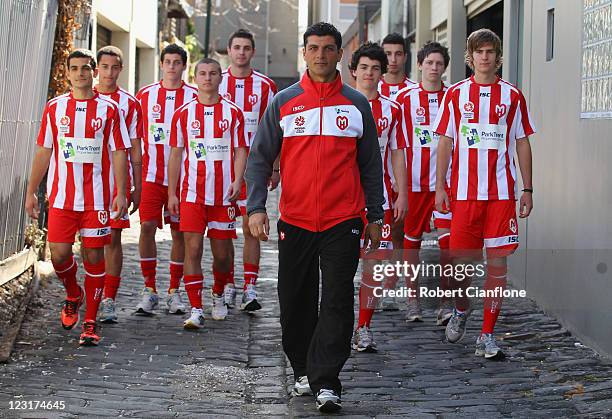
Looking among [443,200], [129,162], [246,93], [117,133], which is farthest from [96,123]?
[443,200]

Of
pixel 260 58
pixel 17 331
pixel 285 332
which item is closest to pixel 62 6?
pixel 17 331

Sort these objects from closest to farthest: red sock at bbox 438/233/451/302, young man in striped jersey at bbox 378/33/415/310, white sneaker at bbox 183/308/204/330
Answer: white sneaker at bbox 183/308/204/330 < red sock at bbox 438/233/451/302 < young man in striped jersey at bbox 378/33/415/310

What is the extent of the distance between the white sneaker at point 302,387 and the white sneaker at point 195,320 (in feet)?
7.62

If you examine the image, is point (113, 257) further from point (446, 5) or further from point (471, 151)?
point (446, 5)

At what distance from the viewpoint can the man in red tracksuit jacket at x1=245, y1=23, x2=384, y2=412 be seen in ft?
22.2

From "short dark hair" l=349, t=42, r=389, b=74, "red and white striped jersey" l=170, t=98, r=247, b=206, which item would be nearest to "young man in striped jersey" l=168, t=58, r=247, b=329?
"red and white striped jersey" l=170, t=98, r=247, b=206

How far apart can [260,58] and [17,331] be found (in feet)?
219

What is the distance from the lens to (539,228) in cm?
1073

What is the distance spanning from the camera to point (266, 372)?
797 centimetres

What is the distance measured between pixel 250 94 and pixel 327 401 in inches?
179

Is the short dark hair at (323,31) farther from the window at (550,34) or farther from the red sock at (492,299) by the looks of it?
the window at (550,34)

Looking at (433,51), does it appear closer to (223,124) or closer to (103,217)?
(223,124)

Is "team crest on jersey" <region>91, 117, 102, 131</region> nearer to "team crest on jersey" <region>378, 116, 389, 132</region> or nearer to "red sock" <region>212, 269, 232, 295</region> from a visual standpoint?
"red sock" <region>212, 269, 232, 295</region>

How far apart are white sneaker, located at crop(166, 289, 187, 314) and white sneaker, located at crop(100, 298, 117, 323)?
2.04 ft
